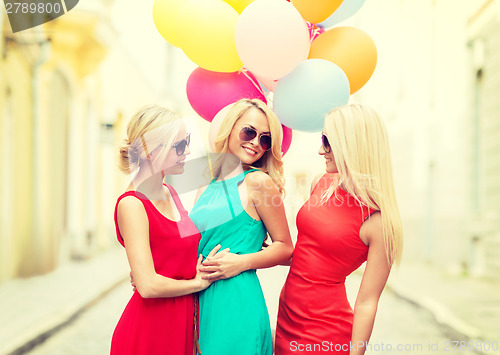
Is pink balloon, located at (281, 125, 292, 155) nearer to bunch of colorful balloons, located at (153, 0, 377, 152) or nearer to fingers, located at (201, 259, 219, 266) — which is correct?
bunch of colorful balloons, located at (153, 0, 377, 152)

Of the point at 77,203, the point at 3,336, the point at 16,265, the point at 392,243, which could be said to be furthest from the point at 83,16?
the point at 392,243

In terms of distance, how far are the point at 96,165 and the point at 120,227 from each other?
10.5m

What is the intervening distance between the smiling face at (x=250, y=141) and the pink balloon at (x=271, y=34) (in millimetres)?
298

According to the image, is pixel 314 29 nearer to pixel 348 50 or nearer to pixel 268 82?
pixel 348 50

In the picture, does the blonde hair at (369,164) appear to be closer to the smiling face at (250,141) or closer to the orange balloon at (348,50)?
the smiling face at (250,141)

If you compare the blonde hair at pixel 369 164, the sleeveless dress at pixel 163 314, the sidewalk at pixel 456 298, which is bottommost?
the sidewalk at pixel 456 298

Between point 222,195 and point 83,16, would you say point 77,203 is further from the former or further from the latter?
point 222,195

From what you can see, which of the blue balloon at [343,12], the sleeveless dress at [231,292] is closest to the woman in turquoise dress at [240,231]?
the sleeveless dress at [231,292]

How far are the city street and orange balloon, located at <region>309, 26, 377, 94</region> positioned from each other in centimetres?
238

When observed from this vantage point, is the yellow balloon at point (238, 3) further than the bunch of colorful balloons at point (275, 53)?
Yes

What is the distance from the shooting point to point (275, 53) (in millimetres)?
2320

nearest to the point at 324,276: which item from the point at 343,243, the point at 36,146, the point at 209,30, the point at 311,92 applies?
the point at 343,243

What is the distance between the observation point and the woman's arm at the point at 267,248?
2.06 metres

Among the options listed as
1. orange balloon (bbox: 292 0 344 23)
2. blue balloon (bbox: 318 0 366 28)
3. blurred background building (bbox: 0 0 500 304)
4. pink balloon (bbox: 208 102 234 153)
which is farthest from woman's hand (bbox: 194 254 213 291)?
blurred background building (bbox: 0 0 500 304)
